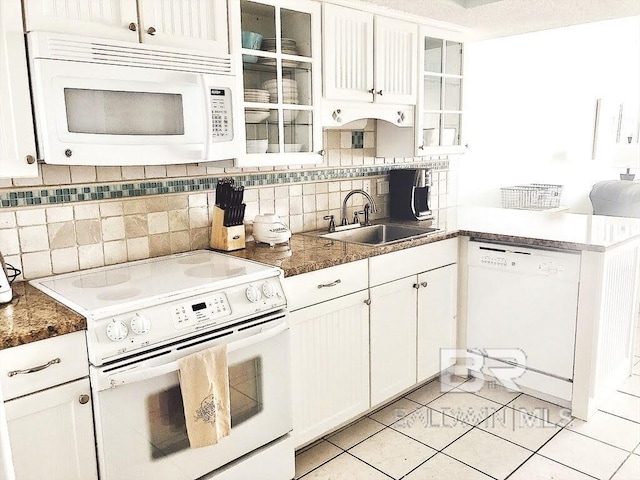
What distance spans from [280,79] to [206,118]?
1.64ft

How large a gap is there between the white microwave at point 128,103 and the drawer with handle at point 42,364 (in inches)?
23.9

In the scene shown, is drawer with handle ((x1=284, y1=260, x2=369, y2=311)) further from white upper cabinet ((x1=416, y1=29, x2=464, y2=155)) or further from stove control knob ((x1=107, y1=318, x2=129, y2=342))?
white upper cabinet ((x1=416, y1=29, x2=464, y2=155))

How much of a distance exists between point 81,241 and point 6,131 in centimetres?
59

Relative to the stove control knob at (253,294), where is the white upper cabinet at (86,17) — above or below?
above

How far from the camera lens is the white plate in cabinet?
2.53 m

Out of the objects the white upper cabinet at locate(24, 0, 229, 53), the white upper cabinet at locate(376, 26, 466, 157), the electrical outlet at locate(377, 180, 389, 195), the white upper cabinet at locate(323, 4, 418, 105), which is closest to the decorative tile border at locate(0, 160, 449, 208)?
the electrical outlet at locate(377, 180, 389, 195)

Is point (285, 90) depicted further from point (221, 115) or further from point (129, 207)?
point (129, 207)

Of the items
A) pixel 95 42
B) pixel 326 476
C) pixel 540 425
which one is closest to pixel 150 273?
pixel 95 42

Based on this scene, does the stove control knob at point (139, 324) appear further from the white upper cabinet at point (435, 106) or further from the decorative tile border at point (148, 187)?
the white upper cabinet at point (435, 106)

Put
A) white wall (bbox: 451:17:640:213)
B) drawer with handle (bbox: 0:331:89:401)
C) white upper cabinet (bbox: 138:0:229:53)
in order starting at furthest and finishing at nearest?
white wall (bbox: 451:17:640:213), white upper cabinet (bbox: 138:0:229:53), drawer with handle (bbox: 0:331:89:401)

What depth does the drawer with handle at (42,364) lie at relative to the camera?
4.75ft

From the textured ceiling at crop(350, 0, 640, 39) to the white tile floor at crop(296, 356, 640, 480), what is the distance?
2085 mm

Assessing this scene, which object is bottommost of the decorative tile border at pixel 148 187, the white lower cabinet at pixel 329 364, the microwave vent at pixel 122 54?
the white lower cabinet at pixel 329 364

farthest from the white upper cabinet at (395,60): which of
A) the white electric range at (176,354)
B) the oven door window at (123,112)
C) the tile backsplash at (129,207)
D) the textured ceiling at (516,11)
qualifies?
the white electric range at (176,354)
